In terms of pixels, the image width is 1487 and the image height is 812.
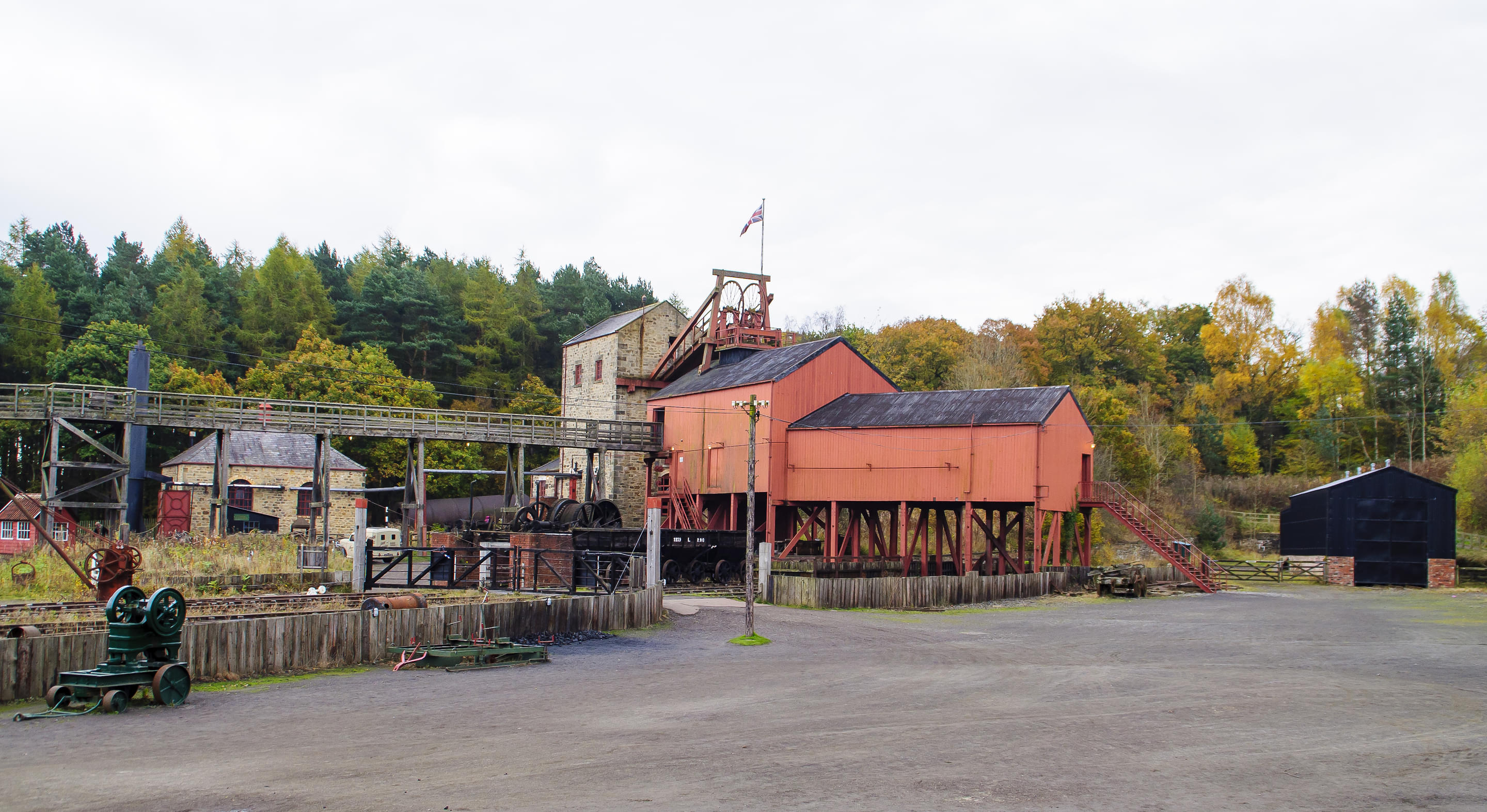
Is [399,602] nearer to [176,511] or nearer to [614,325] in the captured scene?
[176,511]

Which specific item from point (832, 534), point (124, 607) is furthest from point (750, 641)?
point (832, 534)

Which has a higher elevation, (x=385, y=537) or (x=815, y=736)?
(x=815, y=736)

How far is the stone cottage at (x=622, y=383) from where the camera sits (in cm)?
5591

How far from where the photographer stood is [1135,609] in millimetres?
33406

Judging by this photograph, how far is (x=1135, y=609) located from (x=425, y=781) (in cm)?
2743

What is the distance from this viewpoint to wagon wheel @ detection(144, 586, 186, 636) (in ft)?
48.4

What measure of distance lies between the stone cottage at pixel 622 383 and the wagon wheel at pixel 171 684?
123 feet

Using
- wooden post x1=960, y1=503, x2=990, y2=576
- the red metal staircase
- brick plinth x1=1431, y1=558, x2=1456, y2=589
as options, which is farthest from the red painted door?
brick plinth x1=1431, y1=558, x2=1456, y2=589

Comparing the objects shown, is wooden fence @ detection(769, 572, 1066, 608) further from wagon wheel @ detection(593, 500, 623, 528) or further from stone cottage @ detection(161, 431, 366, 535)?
stone cottage @ detection(161, 431, 366, 535)

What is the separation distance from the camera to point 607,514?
1811 inches

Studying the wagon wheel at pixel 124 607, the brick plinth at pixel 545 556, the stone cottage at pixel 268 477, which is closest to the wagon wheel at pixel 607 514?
the brick plinth at pixel 545 556

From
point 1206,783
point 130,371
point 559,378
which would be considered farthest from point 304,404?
point 559,378

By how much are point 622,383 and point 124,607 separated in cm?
4158

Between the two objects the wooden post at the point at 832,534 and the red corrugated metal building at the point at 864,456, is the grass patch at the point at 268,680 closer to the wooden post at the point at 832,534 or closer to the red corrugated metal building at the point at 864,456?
the red corrugated metal building at the point at 864,456
